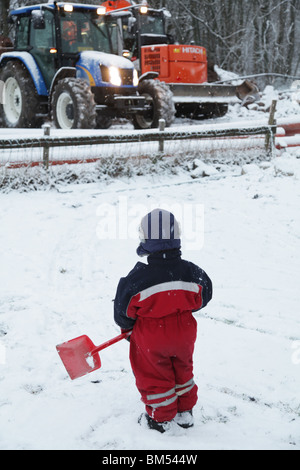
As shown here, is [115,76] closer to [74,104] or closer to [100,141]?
[74,104]

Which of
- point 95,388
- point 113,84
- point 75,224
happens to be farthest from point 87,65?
point 95,388

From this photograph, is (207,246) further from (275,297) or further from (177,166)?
(177,166)

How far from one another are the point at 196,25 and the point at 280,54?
438 cm

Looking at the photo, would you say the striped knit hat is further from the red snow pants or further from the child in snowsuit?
the red snow pants

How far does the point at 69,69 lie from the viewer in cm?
1046

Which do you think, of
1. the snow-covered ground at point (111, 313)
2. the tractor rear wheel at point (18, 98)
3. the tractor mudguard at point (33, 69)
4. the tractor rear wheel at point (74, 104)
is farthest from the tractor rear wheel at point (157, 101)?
the snow-covered ground at point (111, 313)

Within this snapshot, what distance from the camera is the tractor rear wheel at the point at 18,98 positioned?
1127cm

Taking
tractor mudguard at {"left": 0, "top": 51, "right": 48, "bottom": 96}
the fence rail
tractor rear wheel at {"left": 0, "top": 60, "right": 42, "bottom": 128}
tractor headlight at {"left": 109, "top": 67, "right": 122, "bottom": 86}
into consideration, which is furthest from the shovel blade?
tractor mudguard at {"left": 0, "top": 51, "right": 48, "bottom": 96}

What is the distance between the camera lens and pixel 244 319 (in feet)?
14.4

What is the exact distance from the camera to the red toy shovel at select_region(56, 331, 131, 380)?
3084 mm

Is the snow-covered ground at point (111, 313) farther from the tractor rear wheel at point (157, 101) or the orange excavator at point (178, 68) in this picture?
the orange excavator at point (178, 68)

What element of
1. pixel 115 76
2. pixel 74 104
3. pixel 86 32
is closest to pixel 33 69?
pixel 86 32

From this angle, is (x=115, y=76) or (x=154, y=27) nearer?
(x=115, y=76)

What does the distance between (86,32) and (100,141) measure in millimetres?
3513
